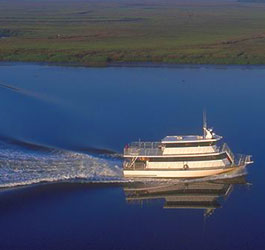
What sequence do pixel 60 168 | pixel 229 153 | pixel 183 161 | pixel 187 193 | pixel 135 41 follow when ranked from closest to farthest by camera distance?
pixel 187 193, pixel 183 161, pixel 60 168, pixel 229 153, pixel 135 41

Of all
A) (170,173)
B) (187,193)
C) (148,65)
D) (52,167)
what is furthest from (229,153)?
(148,65)

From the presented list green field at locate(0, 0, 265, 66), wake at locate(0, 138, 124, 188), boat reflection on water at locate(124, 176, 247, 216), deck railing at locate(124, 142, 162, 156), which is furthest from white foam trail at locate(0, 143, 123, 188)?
green field at locate(0, 0, 265, 66)

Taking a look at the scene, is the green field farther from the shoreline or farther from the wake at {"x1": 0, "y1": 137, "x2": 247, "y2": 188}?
the wake at {"x1": 0, "y1": 137, "x2": 247, "y2": 188}

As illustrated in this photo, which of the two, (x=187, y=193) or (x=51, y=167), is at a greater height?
(x=51, y=167)

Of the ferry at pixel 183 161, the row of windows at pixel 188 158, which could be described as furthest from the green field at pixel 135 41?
the row of windows at pixel 188 158

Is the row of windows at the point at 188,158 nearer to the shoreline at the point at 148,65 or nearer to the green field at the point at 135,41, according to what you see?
the shoreline at the point at 148,65

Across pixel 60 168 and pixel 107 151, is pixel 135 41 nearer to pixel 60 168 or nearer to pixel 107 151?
pixel 107 151
